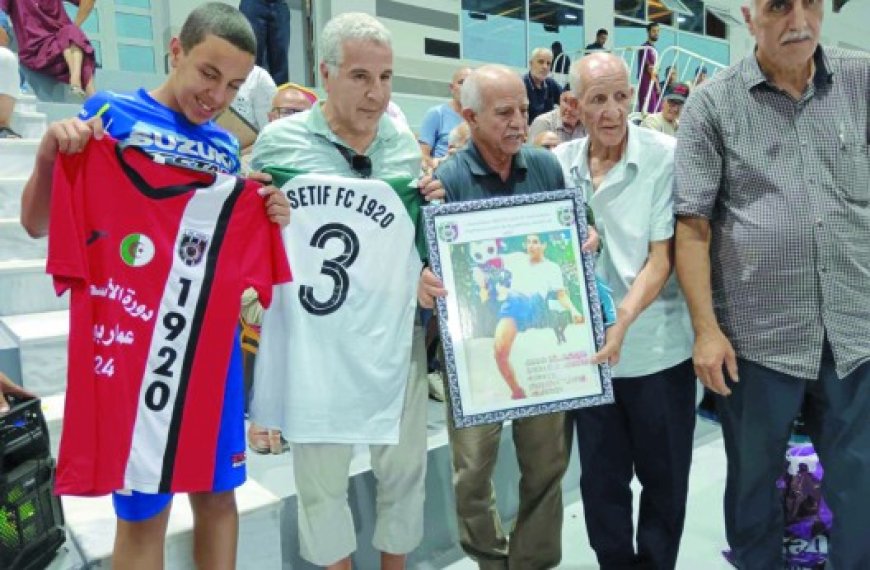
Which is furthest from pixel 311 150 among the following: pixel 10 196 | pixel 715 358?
pixel 10 196

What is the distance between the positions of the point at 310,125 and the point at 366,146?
0.15m

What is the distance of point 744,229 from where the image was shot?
1.66 meters

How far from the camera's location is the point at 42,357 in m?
2.44

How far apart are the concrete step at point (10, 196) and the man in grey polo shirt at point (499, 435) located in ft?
7.50

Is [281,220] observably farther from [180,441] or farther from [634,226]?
[634,226]

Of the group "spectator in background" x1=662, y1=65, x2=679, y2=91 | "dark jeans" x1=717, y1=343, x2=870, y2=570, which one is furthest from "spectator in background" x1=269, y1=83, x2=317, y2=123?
"spectator in background" x1=662, y1=65, x2=679, y2=91

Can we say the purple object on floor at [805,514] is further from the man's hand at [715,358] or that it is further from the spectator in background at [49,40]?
the spectator in background at [49,40]

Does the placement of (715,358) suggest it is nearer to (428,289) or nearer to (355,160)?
(428,289)

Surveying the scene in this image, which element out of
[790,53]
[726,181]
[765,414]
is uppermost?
[790,53]

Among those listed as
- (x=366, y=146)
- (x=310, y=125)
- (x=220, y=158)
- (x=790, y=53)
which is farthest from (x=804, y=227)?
(x=220, y=158)

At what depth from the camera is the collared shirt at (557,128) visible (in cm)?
459

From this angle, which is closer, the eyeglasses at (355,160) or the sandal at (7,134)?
the eyeglasses at (355,160)

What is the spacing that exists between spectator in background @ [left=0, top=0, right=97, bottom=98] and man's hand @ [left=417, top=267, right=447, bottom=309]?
4193 mm

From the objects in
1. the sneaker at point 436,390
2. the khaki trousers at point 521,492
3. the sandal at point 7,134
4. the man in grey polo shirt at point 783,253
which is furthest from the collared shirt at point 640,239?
the sandal at point 7,134
